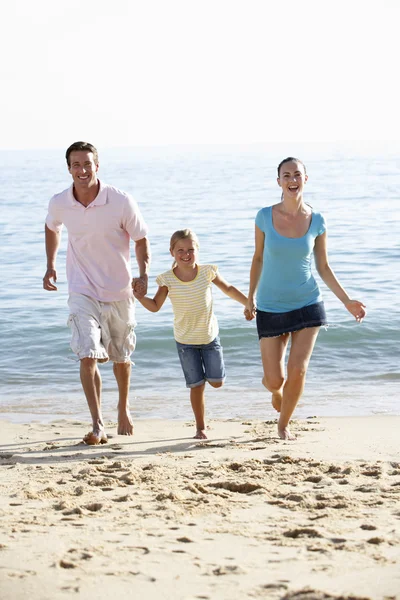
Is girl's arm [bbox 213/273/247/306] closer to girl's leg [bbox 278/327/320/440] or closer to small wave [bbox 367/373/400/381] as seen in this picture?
girl's leg [bbox 278/327/320/440]

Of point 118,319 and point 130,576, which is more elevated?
point 118,319

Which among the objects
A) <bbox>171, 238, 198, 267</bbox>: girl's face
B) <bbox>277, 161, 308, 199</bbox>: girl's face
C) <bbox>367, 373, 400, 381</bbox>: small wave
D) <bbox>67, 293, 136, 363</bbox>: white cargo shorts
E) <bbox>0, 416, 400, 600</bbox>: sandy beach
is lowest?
<bbox>367, 373, 400, 381</bbox>: small wave

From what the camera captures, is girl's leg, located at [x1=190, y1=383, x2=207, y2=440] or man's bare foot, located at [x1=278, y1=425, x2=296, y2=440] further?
girl's leg, located at [x1=190, y1=383, x2=207, y2=440]

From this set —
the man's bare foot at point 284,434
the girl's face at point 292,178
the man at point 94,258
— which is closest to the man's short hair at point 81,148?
the man at point 94,258

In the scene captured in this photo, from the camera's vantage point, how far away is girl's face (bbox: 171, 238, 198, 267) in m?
6.21

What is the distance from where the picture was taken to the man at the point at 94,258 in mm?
6219

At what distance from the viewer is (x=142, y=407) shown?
8.51 meters

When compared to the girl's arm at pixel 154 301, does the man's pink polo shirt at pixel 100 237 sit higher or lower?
higher

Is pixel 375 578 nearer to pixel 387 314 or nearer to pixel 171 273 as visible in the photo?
pixel 171 273

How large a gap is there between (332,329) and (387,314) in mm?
1434

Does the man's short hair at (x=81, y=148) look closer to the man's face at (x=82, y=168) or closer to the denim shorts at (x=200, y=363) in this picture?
the man's face at (x=82, y=168)

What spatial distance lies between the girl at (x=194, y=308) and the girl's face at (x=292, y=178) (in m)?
0.73

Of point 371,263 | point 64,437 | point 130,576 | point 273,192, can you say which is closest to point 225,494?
point 130,576

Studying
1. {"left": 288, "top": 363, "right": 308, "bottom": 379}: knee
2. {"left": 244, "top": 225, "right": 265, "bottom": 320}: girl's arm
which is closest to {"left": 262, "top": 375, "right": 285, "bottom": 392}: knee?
{"left": 288, "top": 363, "right": 308, "bottom": 379}: knee
